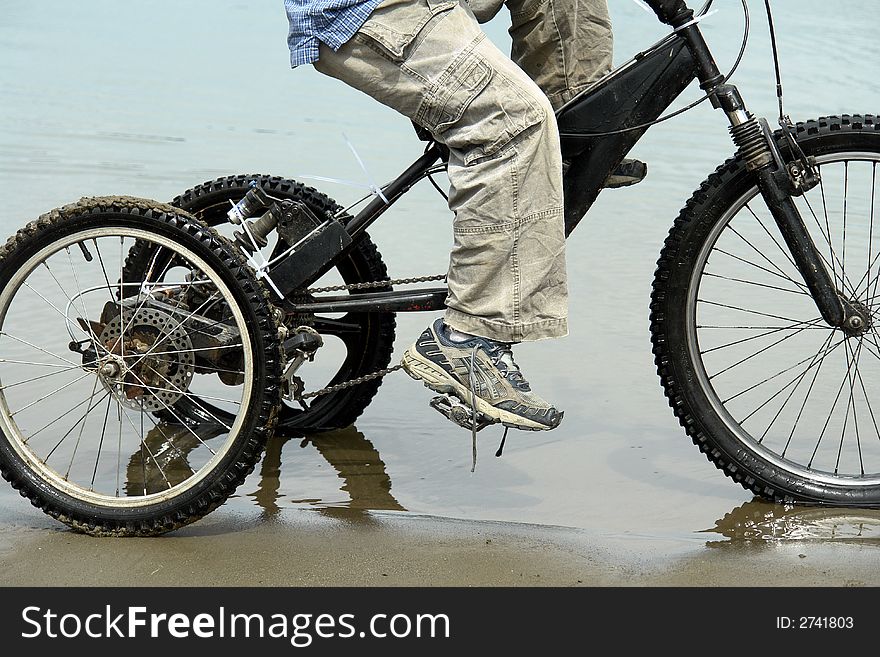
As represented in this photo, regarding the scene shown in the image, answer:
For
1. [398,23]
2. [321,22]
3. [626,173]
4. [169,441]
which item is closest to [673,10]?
[626,173]

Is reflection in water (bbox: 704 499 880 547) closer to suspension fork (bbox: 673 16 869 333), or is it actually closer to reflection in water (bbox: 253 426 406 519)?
suspension fork (bbox: 673 16 869 333)

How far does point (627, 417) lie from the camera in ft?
13.3

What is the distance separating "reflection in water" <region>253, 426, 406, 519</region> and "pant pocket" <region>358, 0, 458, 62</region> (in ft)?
4.31

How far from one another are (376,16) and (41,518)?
1.67 metres

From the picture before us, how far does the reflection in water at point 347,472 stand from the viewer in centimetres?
338

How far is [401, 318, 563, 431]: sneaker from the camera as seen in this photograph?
3.06m

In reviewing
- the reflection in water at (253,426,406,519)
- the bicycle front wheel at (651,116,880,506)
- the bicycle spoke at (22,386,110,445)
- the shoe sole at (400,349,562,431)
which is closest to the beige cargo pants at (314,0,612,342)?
the shoe sole at (400,349,562,431)

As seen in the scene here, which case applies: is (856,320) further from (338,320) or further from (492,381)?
(338,320)

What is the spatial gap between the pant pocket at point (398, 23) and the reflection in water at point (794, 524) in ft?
5.10

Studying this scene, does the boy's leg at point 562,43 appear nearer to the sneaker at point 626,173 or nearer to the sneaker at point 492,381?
the sneaker at point 626,173

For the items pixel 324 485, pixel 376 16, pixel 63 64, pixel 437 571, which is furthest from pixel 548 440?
pixel 63 64
